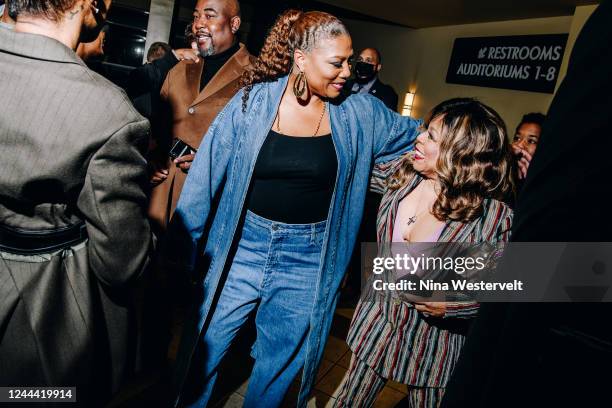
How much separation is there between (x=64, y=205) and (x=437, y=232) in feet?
4.60

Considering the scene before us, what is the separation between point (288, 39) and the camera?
194 centimetres

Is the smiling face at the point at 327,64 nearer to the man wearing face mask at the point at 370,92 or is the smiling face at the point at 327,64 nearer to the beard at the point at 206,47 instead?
the beard at the point at 206,47

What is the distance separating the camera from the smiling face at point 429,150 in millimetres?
1750

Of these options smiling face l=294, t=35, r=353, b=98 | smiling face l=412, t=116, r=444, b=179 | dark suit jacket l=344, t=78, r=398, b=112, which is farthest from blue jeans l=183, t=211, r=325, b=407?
dark suit jacket l=344, t=78, r=398, b=112

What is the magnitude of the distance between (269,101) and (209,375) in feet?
4.42

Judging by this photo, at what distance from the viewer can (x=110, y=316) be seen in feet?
4.60

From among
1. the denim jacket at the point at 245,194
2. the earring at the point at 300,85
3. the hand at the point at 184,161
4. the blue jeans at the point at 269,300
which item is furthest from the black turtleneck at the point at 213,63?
the blue jeans at the point at 269,300

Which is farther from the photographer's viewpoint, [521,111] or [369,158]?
[521,111]

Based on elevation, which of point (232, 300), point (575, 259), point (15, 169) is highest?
point (575, 259)

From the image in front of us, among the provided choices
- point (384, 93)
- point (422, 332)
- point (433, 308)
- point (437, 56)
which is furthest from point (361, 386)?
point (437, 56)

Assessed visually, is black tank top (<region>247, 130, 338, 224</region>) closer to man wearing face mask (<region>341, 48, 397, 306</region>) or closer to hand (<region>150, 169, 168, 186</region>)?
hand (<region>150, 169, 168, 186</region>)

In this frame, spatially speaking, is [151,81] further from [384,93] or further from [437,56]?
[437,56]

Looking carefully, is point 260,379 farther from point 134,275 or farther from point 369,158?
point 369,158

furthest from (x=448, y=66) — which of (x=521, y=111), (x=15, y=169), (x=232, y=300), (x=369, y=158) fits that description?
(x=15, y=169)
